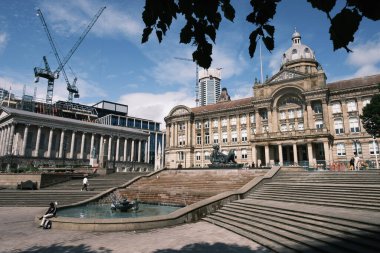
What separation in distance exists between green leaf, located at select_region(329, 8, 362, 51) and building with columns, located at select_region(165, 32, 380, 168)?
41.6 m

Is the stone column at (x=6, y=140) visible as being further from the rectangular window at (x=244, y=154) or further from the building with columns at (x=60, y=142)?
the rectangular window at (x=244, y=154)

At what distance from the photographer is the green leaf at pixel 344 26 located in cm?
261

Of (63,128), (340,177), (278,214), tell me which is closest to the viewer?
(278,214)

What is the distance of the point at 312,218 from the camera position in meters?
12.7

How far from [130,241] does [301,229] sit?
7.87 m

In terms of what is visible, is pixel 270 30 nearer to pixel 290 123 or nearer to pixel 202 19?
pixel 202 19

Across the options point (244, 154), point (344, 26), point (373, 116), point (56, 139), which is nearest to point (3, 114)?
point (56, 139)

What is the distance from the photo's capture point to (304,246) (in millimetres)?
10461

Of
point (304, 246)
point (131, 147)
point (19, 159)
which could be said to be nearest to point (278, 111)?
point (304, 246)

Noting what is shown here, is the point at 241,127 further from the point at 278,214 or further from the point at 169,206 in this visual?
the point at 278,214

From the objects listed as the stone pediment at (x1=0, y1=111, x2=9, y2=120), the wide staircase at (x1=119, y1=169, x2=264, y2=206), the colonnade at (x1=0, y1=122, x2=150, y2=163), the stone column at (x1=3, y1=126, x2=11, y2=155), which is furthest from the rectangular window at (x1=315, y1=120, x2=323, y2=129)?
the stone pediment at (x1=0, y1=111, x2=9, y2=120)

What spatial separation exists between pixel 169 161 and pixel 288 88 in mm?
34842

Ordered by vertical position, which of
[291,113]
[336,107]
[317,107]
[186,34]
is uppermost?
[317,107]

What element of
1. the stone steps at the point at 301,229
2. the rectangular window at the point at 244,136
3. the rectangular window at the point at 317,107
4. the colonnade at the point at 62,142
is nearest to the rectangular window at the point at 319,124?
the rectangular window at the point at 317,107
